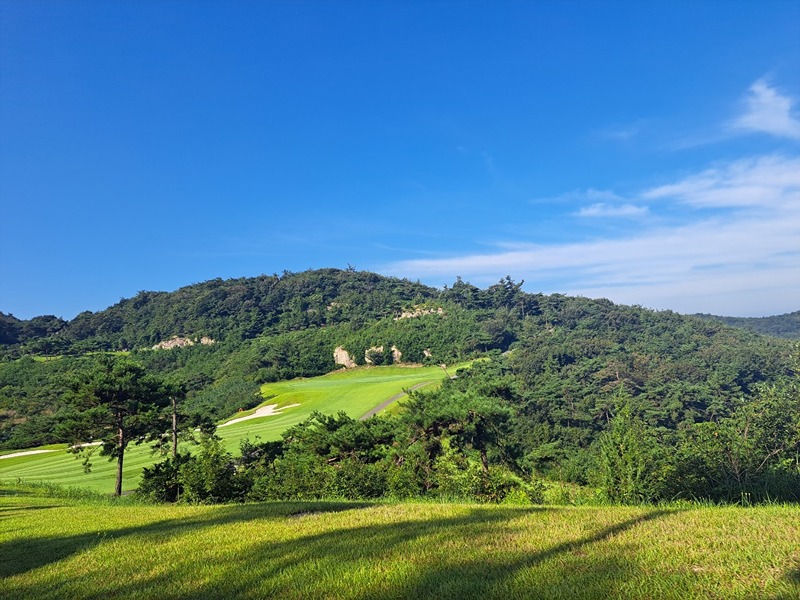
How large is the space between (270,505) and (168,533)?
2.77 m

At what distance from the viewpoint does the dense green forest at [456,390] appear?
523 inches

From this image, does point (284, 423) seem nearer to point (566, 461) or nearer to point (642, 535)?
point (566, 461)

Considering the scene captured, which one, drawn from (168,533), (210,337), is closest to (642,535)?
(168,533)

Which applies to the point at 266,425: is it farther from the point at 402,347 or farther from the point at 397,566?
the point at 402,347

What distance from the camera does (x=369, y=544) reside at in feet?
19.5

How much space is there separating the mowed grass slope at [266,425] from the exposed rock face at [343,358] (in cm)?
372

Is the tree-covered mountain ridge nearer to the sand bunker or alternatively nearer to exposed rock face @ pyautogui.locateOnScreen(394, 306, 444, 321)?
exposed rock face @ pyautogui.locateOnScreen(394, 306, 444, 321)

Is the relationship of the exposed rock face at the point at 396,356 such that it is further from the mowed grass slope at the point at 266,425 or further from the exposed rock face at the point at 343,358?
the exposed rock face at the point at 343,358

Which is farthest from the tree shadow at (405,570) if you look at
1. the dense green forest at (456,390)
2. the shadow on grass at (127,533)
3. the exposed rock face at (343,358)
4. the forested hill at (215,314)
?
the forested hill at (215,314)

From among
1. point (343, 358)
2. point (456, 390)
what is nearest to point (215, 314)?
point (343, 358)

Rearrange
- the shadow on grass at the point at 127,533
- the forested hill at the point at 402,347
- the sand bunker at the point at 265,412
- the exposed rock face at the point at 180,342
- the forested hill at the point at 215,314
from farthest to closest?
the forested hill at the point at 215,314 → the exposed rock face at the point at 180,342 → the forested hill at the point at 402,347 → the sand bunker at the point at 265,412 → the shadow on grass at the point at 127,533

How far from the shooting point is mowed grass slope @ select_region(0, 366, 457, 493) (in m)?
33.4

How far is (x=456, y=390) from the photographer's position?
24.0 metres

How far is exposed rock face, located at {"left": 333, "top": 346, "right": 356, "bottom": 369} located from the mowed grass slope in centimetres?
372
